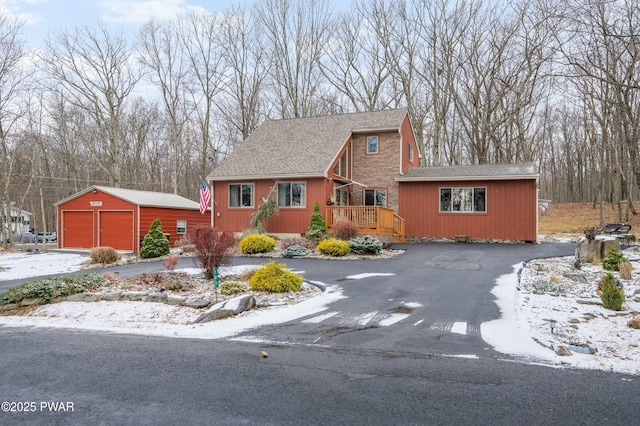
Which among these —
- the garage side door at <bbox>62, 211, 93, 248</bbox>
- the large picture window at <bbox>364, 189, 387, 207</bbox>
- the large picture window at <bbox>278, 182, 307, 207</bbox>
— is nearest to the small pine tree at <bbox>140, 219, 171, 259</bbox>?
the large picture window at <bbox>278, 182, 307, 207</bbox>

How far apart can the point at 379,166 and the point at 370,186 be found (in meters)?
1.12

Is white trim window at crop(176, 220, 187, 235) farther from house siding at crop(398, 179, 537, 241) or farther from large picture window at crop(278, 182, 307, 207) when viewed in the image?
house siding at crop(398, 179, 537, 241)

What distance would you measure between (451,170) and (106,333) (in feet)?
54.4

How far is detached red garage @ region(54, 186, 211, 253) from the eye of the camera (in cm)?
1945

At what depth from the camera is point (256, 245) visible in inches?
603

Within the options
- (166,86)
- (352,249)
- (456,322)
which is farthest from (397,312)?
(166,86)

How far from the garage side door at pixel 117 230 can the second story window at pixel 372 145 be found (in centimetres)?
1244

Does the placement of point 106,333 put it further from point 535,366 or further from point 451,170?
point 451,170

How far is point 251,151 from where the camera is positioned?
20984mm

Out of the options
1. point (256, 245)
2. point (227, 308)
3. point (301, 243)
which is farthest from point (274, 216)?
point (227, 308)

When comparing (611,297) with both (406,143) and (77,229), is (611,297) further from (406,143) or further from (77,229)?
(77,229)

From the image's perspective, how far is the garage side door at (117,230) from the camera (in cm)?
1952

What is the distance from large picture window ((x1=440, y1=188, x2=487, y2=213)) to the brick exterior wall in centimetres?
237

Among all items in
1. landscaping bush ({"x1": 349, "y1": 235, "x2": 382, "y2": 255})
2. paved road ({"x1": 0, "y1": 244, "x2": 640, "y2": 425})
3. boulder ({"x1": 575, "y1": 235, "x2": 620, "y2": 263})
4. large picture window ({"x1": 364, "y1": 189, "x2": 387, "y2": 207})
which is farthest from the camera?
large picture window ({"x1": 364, "y1": 189, "x2": 387, "y2": 207})
